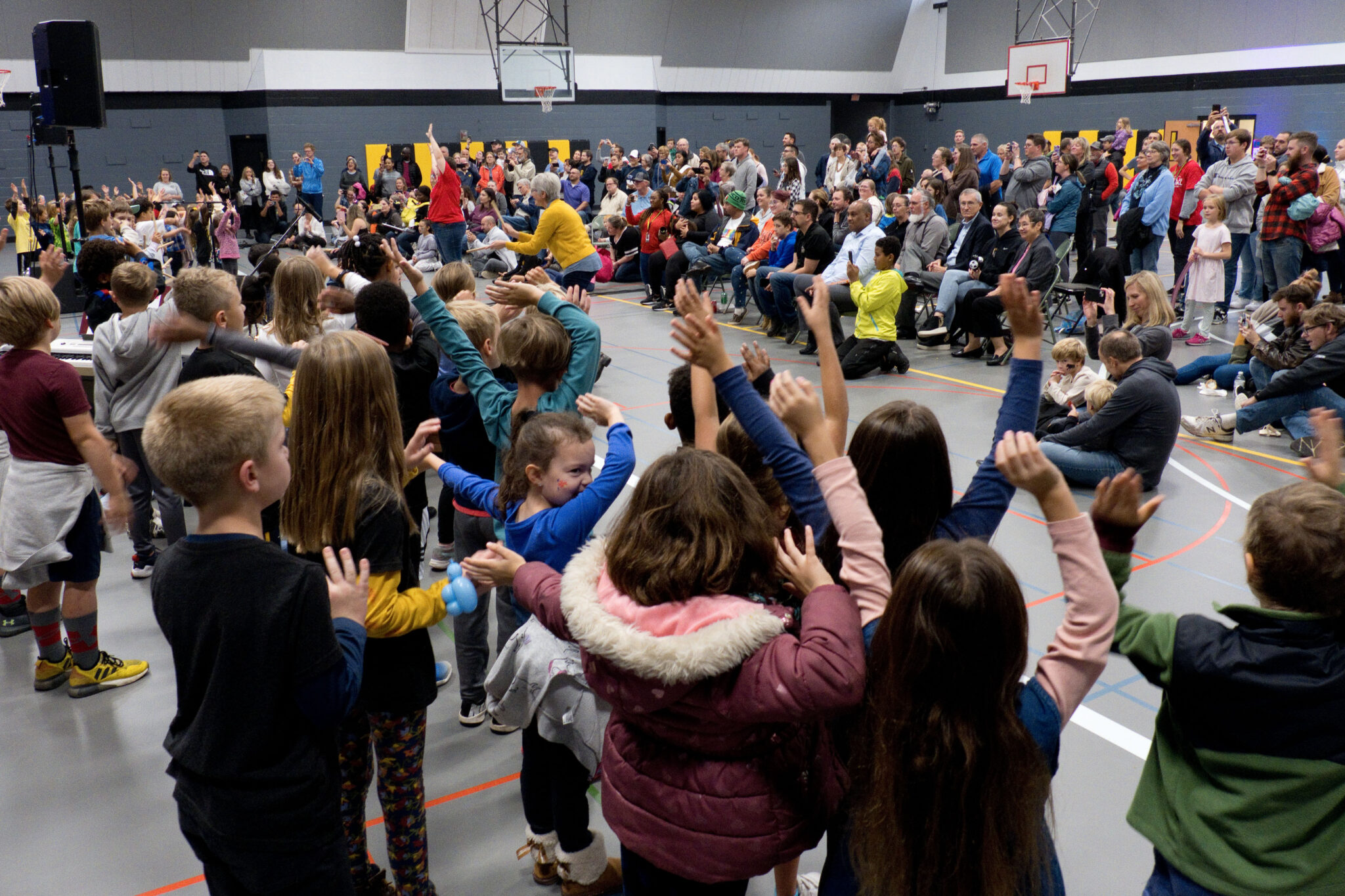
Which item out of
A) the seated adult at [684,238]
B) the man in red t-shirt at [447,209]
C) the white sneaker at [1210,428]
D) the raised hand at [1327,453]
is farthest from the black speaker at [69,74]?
the white sneaker at [1210,428]

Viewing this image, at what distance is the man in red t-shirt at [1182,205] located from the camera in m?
11.0

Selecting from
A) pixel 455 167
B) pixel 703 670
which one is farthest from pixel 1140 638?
pixel 455 167

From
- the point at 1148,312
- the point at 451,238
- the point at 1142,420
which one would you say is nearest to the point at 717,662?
the point at 1142,420

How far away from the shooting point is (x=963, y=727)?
1.44m

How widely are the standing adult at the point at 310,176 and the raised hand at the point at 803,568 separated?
20.3m

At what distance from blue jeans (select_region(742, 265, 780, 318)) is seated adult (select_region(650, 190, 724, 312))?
1.60m

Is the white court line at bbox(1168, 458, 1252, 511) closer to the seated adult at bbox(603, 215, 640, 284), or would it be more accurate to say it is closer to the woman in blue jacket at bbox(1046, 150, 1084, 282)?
the woman in blue jacket at bbox(1046, 150, 1084, 282)

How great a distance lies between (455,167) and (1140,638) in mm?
18888

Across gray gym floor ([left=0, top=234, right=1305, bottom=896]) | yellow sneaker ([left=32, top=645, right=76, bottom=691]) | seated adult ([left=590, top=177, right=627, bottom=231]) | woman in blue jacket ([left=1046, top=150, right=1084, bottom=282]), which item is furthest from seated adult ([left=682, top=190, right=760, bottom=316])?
yellow sneaker ([left=32, top=645, right=76, bottom=691])

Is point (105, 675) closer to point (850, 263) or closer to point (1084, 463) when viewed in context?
point (1084, 463)

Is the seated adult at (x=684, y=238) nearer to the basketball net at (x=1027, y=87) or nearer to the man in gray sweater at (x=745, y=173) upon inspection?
the man in gray sweater at (x=745, y=173)

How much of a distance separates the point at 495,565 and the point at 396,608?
398mm

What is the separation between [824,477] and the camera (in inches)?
69.6

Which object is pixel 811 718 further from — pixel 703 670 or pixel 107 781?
pixel 107 781
